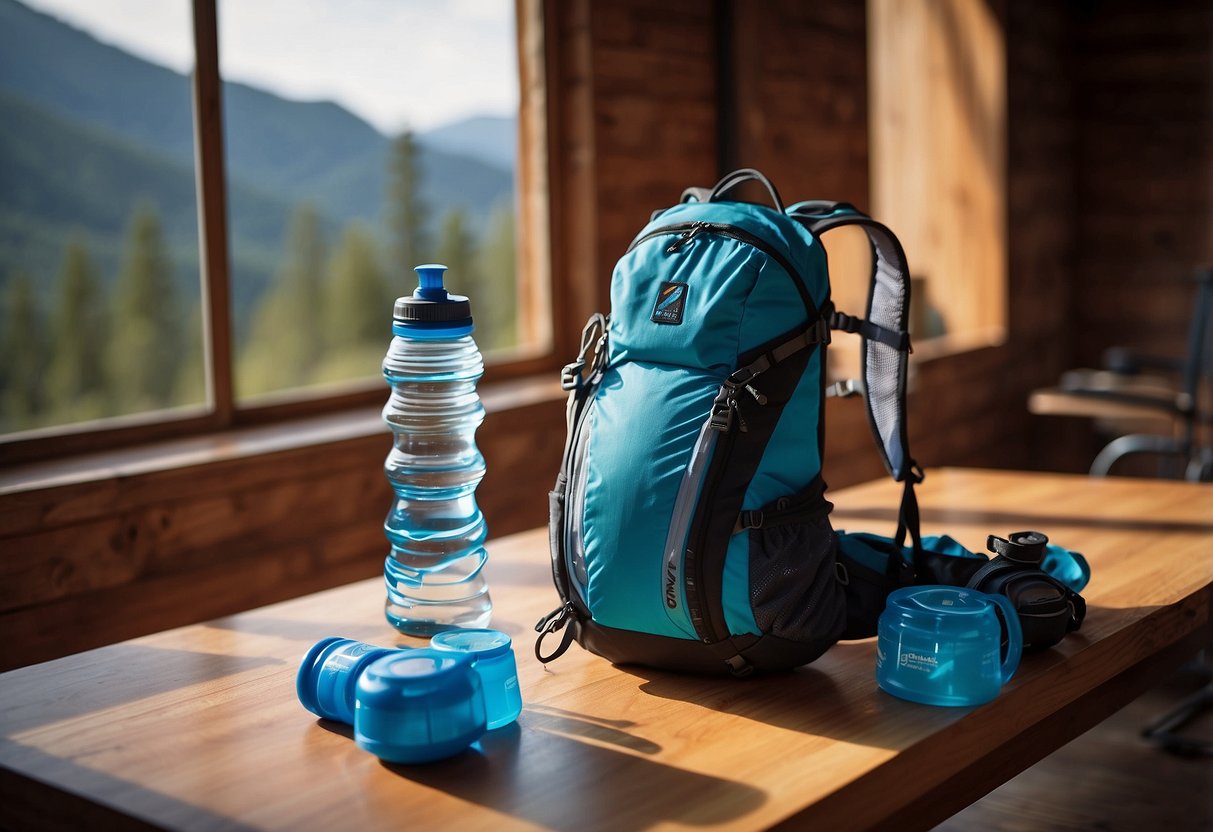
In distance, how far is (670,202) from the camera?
3.48 metres

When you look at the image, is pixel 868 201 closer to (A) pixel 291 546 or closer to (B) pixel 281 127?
(B) pixel 281 127

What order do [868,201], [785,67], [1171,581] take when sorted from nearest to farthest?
[1171,581] → [785,67] → [868,201]

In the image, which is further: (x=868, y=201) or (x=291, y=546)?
(x=868, y=201)

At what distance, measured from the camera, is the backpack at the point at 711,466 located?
1324 millimetres

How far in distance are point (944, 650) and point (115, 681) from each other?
879mm

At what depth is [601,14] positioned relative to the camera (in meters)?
3.26

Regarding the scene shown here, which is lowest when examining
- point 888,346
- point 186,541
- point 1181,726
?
point 1181,726

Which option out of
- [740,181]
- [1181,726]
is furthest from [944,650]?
[1181,726]

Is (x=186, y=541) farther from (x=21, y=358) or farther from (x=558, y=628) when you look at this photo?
(x=558, y=628)

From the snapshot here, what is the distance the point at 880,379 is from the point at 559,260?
1.87 meters

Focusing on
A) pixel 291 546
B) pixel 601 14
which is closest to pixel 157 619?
pixel 291 546

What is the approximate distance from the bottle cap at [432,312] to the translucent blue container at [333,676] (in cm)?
38

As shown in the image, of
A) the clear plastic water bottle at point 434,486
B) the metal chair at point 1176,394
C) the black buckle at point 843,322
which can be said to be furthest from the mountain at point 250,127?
the metal chair at point 1176,394

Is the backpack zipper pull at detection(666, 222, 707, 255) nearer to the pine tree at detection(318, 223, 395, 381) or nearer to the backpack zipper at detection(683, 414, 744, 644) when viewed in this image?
the backpack zipper at detection(683, 414, 744, 644)
